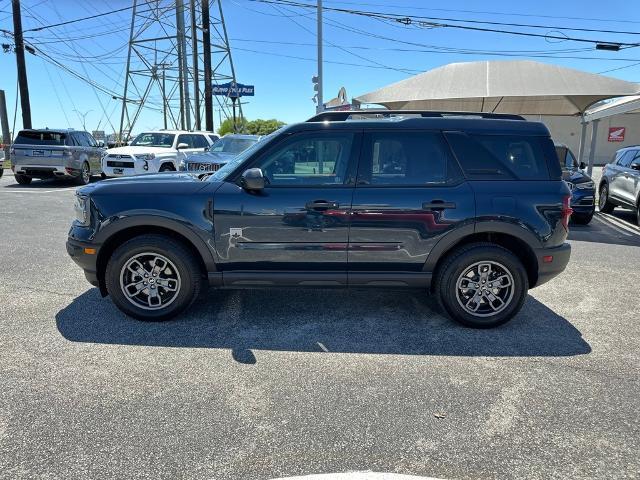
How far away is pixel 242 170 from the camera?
405 centimetres

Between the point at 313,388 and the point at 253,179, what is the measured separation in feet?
5.58

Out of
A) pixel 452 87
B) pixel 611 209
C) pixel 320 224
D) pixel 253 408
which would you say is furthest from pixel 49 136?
pixel 611 209

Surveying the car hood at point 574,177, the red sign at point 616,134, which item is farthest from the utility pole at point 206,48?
the red sign at point 616,134

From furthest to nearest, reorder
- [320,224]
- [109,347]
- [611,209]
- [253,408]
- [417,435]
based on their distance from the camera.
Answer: [611,209], [320,224], [109,347], [253,408], [417,435]

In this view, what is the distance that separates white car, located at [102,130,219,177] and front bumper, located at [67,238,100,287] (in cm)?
903

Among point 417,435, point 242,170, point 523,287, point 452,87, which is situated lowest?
point 417,435

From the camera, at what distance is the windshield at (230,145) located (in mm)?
13227

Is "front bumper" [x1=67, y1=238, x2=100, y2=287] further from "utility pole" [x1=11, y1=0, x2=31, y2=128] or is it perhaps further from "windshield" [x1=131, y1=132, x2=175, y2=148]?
"utility pole" [x1=11, y1=0, x2=31, y2=128]

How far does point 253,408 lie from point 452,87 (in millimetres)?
13408

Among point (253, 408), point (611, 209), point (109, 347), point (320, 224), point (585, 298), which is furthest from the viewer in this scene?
point (611, 209)

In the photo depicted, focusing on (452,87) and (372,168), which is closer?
(372,168)

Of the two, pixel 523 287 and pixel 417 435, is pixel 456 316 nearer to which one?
pixel 523 287

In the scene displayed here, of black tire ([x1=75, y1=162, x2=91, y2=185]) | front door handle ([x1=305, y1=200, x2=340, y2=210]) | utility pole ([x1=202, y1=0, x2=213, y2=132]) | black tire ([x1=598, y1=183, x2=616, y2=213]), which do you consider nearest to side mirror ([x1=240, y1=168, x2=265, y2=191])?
front door handle ([x1=305, y1=200, x2=340, y2=210])

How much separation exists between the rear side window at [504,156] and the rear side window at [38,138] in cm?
1395
